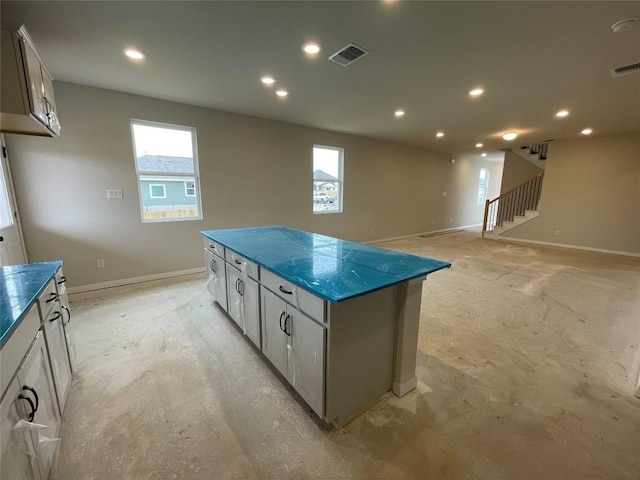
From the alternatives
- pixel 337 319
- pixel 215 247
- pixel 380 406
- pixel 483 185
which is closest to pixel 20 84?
pixel 215 247

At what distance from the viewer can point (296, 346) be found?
5.33 ft

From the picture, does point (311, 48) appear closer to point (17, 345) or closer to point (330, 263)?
point (330, 263)

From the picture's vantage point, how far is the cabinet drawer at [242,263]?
6.66 feet

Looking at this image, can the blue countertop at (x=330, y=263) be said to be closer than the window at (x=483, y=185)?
Yes

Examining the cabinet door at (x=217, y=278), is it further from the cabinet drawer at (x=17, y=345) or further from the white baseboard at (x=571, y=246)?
the white baseboard at (x=571, y=246)

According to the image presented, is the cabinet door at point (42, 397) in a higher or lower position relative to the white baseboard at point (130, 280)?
higher

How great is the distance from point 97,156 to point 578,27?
201 inches

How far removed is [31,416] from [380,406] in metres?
1.73

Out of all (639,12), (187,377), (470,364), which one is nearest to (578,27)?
(639,12)

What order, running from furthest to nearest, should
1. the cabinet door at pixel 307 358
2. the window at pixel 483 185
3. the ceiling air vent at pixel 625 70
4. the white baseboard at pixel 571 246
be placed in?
1. the window at pixel 483 185
2. the white baseboard at pixel 571 246
3. the ceiling air vent at pixel 625 70
4. the cabinet door at pixel 307 358

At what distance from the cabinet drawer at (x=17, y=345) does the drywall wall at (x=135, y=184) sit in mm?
2758

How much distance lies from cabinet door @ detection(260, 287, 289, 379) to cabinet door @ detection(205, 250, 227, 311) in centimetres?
88

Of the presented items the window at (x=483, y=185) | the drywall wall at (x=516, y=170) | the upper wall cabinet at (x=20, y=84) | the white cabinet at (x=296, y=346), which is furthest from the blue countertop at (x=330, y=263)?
the window at (x=483, y=185)

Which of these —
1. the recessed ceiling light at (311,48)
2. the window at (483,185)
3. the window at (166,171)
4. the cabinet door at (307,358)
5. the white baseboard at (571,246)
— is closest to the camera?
the cabinet door at (307,358)
